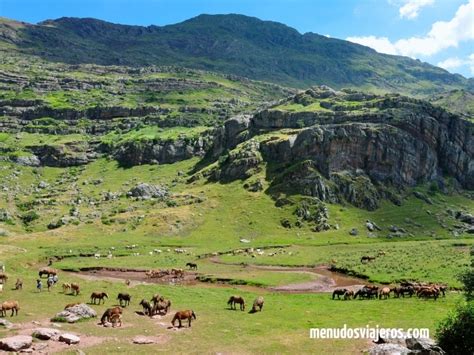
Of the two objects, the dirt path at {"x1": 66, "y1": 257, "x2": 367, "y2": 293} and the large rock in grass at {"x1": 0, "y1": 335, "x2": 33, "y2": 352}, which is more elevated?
the large rock in grass at {"x1": 0, "y1": 335, "x2": 33, "y2": 352}

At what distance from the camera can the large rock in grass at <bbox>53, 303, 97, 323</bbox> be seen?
39.8 meters

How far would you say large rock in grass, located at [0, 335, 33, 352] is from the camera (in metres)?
30.1

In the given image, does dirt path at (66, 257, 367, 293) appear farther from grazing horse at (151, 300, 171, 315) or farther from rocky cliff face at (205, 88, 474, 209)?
rocky cliff face at (205, 88, 474, 209)

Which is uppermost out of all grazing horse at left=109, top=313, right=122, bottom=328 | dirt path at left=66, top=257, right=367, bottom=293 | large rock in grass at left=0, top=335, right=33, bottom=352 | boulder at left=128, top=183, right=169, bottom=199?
boulder at left=128, top=183, right=169, bottom=199

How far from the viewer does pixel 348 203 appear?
555 ft

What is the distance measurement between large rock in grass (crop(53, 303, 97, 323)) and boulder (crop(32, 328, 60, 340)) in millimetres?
5205

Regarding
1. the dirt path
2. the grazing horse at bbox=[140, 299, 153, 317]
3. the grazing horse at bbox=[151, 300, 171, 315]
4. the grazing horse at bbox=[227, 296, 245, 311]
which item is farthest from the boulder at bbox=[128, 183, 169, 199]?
the grazing horse at bbox=[140, 299, 153, 317]

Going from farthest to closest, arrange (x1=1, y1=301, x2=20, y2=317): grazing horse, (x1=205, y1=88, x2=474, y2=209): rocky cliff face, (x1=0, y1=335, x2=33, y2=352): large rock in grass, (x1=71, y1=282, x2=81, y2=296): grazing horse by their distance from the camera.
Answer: (x1=205, y1=88, x2=474, y2=209): rocky cliff face, (x1=71, y1=282, x2=81, y2=296): grazing horse, (x1=1, y1=301, x2=20, y2=317): grazing horse, (x1=0, y1=335, x2=33, y2=352): large rock in grass

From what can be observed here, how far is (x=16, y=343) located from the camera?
1203 inches

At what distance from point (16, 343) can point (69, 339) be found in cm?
364

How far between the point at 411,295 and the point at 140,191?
13811 cm

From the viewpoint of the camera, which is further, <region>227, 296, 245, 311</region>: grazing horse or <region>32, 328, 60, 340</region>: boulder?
<region>227, 296, 245, 311</region>: grazing horse

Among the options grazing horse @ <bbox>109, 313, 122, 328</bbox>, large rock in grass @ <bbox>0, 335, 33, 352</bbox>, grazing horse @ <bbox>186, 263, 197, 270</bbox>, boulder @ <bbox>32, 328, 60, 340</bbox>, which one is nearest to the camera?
large rock in grass @ <bbox>0, 335, 33, 352</bbox>

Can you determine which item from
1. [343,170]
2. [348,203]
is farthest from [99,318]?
[343,170]
